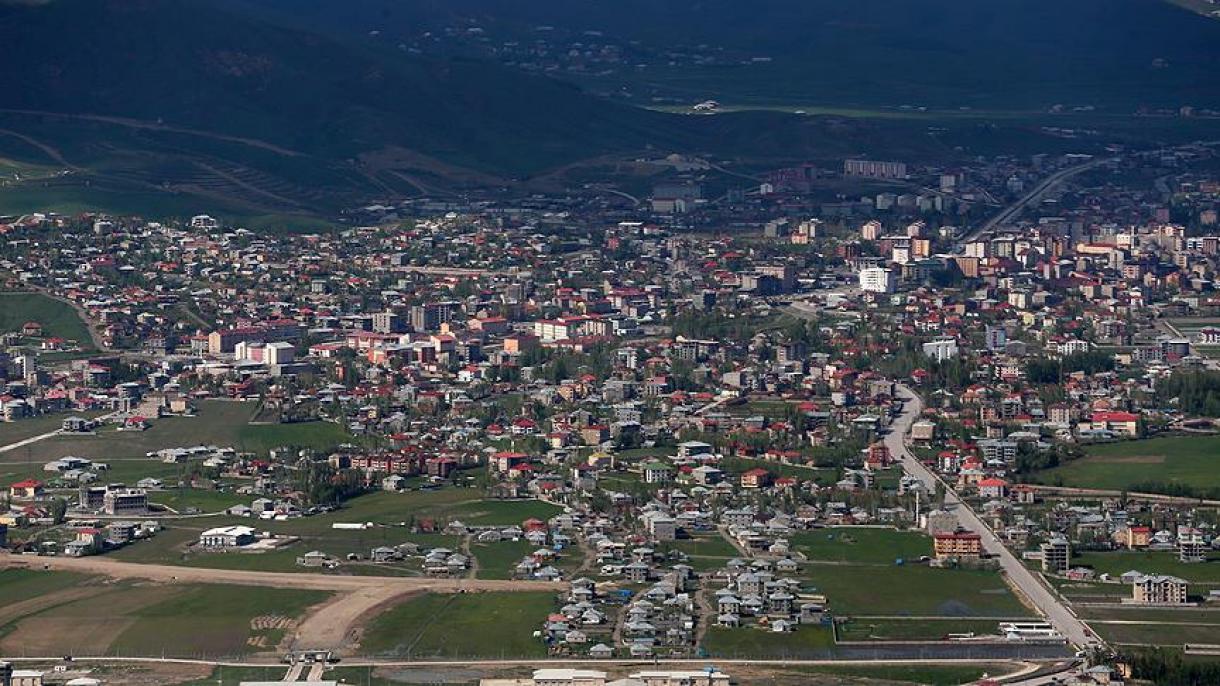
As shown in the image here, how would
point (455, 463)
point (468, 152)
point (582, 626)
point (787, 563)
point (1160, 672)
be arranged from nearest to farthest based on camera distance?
point (1160, 672), point (582, 626), point (787, 563), point (455, 463), point (468, 152)

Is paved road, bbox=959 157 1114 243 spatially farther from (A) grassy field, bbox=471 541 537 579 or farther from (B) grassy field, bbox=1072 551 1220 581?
(A) grassy field, bbox=471 541 537 579

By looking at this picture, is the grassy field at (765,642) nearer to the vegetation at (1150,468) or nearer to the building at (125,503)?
the vegetation at (1150,468)

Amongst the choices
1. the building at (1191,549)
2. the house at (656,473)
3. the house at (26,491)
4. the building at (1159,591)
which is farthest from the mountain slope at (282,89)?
the building at (1159,591)

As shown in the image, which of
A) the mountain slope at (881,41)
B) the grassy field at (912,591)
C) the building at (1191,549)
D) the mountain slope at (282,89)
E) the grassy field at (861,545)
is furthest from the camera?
the mountain slope at (881,41)

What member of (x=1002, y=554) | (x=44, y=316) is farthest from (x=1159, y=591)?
(x=44, y=316)

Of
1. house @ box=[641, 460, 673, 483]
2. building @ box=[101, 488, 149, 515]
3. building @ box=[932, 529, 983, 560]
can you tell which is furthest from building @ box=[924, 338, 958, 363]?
building @ box=[101, 488, 149, 515]

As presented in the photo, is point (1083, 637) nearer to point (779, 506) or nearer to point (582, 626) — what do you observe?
point (582, 626)

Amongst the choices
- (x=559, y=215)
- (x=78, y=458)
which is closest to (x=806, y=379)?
(x=78, y=458)
